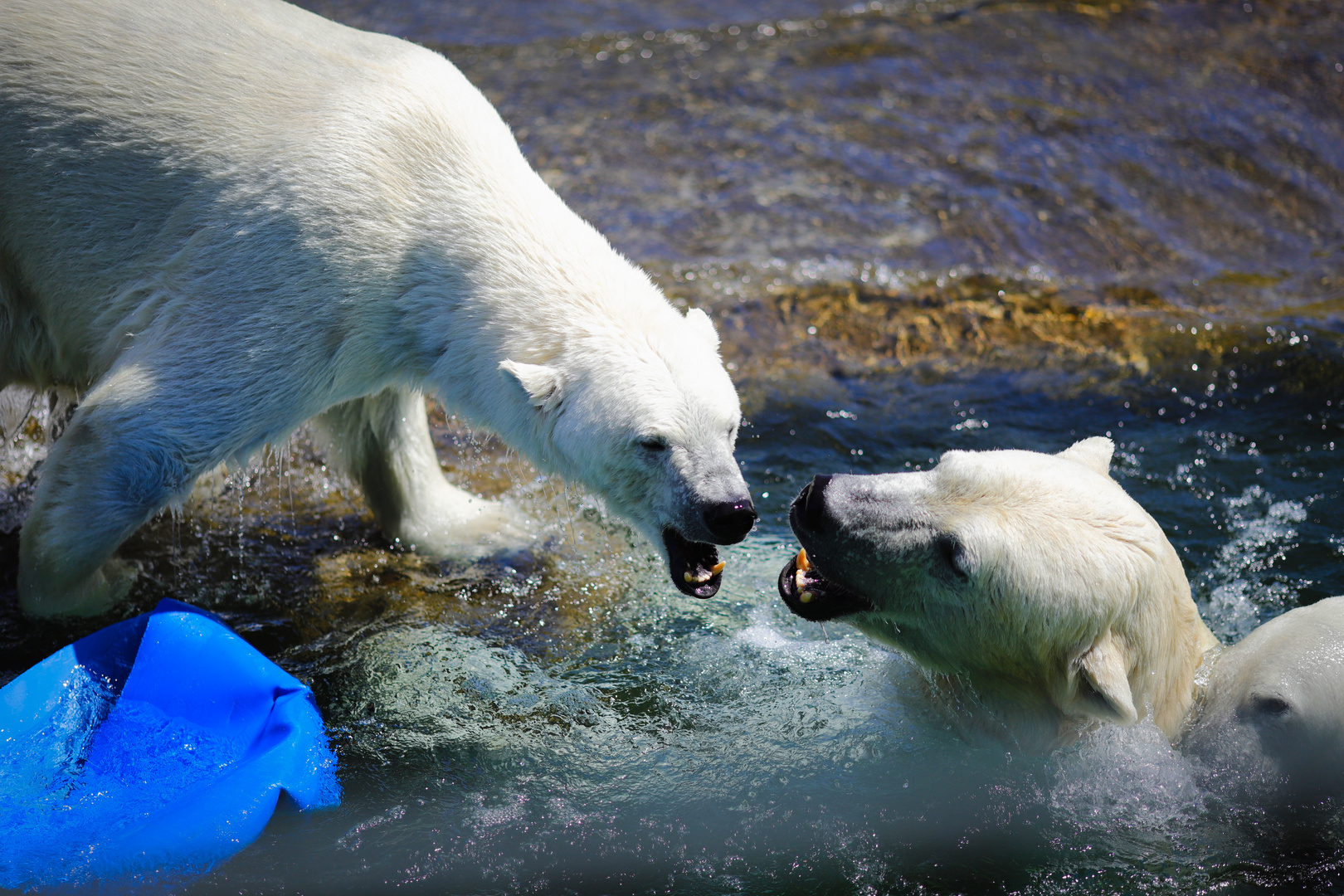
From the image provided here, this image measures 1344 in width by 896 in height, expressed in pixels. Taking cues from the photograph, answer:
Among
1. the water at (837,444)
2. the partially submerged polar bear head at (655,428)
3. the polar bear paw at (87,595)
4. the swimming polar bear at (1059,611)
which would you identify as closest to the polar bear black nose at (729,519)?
the partially submerged polar bear head at (655,428)

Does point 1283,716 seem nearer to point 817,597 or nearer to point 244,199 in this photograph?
point 817,597

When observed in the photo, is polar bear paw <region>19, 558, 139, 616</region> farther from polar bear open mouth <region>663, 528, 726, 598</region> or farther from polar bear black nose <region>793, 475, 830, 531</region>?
polar bear black nose <region>793, 475, 830, 531</region>

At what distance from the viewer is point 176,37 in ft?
11.9

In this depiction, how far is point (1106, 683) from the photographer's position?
2.80 m

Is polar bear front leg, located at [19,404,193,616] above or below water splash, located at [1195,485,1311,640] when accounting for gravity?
above

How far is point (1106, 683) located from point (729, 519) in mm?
1084

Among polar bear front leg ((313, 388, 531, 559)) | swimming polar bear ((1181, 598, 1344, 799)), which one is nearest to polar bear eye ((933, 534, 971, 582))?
swimming polar bear ((1181, 598, 1344, 799))

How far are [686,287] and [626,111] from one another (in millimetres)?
2604

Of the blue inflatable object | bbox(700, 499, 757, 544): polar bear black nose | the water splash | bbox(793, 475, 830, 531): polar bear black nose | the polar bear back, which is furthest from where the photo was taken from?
the water splash

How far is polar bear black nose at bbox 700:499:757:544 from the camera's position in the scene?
3.20 m

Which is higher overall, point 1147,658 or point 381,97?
point 381,97

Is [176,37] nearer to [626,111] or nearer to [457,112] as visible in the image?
[457,112]

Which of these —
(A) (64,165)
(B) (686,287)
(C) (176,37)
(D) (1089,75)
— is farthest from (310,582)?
(D) (1089,75)

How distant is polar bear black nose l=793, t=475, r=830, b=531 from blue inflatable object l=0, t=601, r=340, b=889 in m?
1.50
